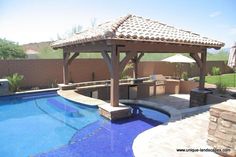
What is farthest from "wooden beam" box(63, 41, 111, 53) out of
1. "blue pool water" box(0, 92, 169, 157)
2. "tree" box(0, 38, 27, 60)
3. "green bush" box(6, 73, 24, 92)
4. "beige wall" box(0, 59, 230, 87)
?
"tree" box(0, 38, 27, 60)

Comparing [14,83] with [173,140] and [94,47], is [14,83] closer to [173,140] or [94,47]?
[94,47]

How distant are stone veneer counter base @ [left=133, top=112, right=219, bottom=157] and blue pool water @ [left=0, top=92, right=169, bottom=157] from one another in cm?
65

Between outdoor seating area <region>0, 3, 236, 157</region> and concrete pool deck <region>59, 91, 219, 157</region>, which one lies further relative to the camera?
outdoor seating area <region>0, 3, 236, 157</region>

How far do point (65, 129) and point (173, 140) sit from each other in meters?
4.37

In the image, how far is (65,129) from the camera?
8.09m

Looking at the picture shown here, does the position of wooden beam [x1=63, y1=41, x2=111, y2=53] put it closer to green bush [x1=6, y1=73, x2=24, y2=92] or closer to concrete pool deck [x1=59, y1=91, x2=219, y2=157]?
concrete pool deck [x1=59, y1=91, x2=219, y2=157]

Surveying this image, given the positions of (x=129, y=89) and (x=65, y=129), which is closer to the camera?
(x=65, y=129)

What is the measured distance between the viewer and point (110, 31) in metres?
7.39

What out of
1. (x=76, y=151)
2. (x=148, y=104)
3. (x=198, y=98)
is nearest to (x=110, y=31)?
(x=76, y=151)

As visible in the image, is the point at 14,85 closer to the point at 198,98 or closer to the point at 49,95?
the point at 49,95

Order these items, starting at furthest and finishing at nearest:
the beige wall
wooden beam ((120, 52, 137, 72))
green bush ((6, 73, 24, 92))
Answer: the beige wall → green bush ((6, 73, 24, 92)) → wooden beam ((120, 52, 137, 72))

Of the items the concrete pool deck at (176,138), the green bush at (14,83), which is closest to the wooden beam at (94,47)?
the concrete pool deck at (176,138)

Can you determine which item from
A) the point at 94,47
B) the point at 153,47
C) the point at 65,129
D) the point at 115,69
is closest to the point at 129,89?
the point at 153,47

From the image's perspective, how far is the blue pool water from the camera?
615cm
